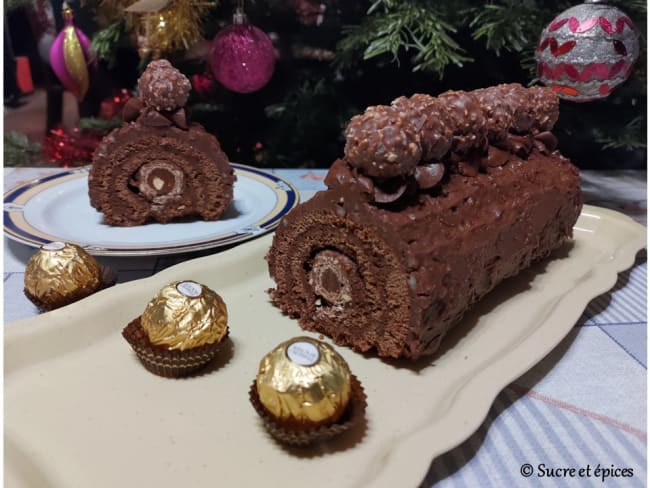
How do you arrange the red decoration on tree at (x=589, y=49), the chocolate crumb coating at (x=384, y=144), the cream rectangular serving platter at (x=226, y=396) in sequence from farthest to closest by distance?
the red decoration on tree at (x=589, y=49), the chocolate crumb coating at (x=384, y=144), the cream rectangular serving platter at (x=226, y=396)

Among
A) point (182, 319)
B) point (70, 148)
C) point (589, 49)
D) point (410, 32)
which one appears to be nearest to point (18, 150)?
point (70, 148)

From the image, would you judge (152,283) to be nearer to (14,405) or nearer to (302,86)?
(14,405)

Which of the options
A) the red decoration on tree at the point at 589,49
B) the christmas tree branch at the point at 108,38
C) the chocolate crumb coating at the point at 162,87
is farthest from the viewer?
the christmas tree branch at the point at 108,38

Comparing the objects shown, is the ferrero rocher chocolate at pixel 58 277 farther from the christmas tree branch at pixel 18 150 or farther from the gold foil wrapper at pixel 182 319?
the christmas tree branch at pixel 18 150

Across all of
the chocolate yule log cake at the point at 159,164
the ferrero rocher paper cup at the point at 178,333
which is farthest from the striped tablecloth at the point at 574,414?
the ferrero rocher paper cup at the point at 178,333

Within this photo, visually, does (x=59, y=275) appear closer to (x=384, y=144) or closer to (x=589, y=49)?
(x=384, y=144)

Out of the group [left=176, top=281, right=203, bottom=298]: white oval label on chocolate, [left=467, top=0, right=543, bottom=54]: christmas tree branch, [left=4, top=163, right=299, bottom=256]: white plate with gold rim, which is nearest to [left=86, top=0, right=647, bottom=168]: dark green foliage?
[left=467, top=0, right=543, bottom=54]: christmas tree branch

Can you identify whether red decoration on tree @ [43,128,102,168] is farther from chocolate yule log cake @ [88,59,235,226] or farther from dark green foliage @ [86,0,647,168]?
chocolate yule log cake @ [88,59,235,226]
